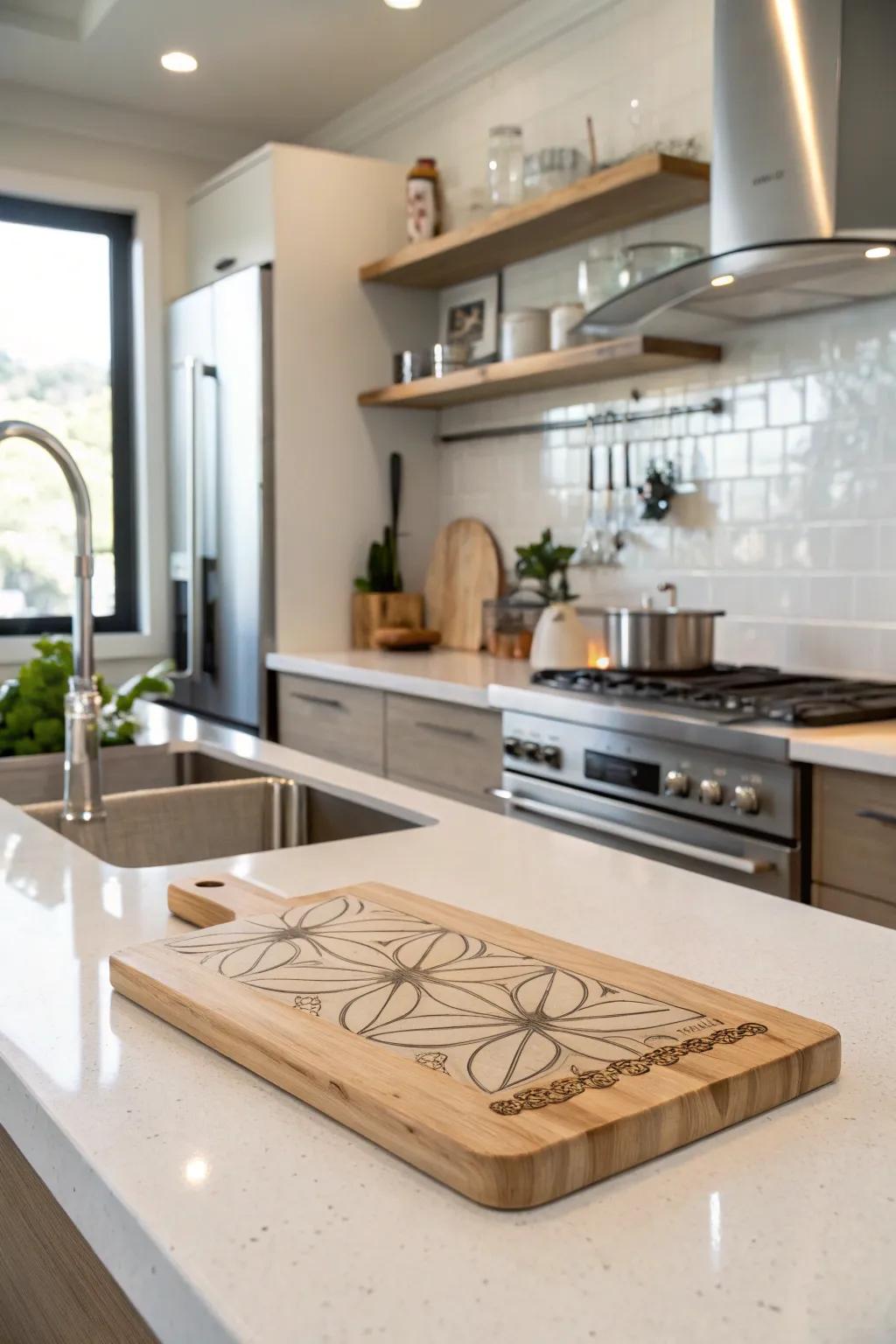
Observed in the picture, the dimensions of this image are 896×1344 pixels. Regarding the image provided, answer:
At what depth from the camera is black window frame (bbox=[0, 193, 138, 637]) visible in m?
4.53

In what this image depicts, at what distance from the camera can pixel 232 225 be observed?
4.20 meters

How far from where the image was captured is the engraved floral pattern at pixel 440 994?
73cm

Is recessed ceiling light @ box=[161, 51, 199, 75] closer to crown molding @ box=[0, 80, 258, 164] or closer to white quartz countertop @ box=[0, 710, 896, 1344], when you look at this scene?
crown molding @ box=[0, 80, 258, 164]

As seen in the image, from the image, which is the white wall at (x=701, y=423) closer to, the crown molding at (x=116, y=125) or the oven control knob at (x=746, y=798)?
the oven control knob at (x=746, y=798)

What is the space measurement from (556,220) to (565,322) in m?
0.28

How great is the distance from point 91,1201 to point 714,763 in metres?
1.77

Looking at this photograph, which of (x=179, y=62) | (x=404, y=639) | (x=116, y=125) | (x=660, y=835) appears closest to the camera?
(x=660, y=835)

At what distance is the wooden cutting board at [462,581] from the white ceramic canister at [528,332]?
707 mm

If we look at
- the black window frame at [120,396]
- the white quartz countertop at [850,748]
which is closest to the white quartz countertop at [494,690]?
the white quartz countertop at [850,748]

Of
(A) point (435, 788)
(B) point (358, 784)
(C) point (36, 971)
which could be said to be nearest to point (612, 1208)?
(C) point (36, 971)

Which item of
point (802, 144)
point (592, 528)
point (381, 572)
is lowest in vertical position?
point (381, 572)

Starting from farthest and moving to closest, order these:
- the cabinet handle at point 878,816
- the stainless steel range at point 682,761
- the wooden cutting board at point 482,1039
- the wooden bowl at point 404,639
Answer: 1. the wooden bowl at point 404,639
2. the stainless steel range at point 682,761
3. the cabinet handle at point 878,816
4. the wooden cutting board at point 482,1039

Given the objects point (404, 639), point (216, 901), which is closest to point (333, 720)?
point (404, 639)

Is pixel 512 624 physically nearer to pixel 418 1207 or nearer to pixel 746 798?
A: pixel 746 798
